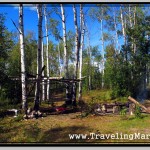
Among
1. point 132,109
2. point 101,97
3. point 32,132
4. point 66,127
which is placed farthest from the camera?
point 101,97

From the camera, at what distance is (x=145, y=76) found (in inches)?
405

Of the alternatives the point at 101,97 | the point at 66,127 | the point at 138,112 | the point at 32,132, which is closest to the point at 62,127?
the point at 66,127

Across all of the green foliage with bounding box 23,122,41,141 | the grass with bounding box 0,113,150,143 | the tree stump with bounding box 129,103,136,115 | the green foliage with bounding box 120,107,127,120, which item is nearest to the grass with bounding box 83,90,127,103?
the tree stump with bounding box 129,103,136,115

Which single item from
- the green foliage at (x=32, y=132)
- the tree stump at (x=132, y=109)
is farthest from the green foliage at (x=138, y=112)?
the green foliage at (x=32, y=132)

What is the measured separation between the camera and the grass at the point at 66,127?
792 centimetres

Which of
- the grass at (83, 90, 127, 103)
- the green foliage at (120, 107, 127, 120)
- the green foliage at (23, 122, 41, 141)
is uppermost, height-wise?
the grass at (83, 90, 127, 103)

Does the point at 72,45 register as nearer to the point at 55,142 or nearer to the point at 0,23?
the point at 0,23

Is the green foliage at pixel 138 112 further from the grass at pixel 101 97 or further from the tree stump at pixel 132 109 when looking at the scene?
the grass at pixel 101 97

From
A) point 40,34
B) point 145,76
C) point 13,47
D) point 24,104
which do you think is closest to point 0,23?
point 13,47

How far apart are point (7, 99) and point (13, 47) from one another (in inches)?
105

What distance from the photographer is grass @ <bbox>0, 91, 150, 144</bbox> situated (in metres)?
7.92

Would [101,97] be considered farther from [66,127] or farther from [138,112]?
[66,127]

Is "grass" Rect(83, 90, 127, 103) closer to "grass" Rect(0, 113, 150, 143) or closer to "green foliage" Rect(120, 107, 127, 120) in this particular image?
"green foliage" Rect(120, 107, 127, 120)

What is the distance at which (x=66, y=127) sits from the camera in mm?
8555
